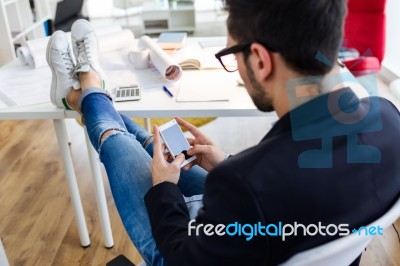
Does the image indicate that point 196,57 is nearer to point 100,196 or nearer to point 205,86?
point 205,86

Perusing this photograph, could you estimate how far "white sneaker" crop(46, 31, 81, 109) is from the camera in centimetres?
128

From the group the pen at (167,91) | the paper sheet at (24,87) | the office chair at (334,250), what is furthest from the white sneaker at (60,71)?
the office chair at (334,250)

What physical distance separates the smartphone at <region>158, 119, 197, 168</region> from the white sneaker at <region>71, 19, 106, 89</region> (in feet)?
1.39

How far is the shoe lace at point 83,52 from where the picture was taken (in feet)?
4.66

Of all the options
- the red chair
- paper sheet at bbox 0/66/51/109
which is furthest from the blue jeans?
the red chair

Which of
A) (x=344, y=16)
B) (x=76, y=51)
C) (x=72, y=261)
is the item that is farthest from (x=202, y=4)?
(x=344, y=16)

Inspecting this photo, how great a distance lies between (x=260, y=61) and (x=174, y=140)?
0.46 meters

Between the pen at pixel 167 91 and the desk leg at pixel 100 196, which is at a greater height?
the pen at pixel 167 91

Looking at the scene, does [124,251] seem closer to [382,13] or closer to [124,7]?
[382,13]

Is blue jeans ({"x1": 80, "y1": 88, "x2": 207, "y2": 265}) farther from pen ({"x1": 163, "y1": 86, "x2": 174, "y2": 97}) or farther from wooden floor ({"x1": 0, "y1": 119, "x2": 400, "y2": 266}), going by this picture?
wooden floor ({"x1": 0, "y1": 119, "x2": 400, "y2": 266})

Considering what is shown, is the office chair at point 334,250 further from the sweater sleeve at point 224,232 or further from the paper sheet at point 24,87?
the paper sheet at point 24,87

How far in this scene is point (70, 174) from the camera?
4.86 ft

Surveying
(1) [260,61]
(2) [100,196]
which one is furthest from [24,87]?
(1) [260,61]

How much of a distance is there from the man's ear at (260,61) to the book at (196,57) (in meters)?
0.90
